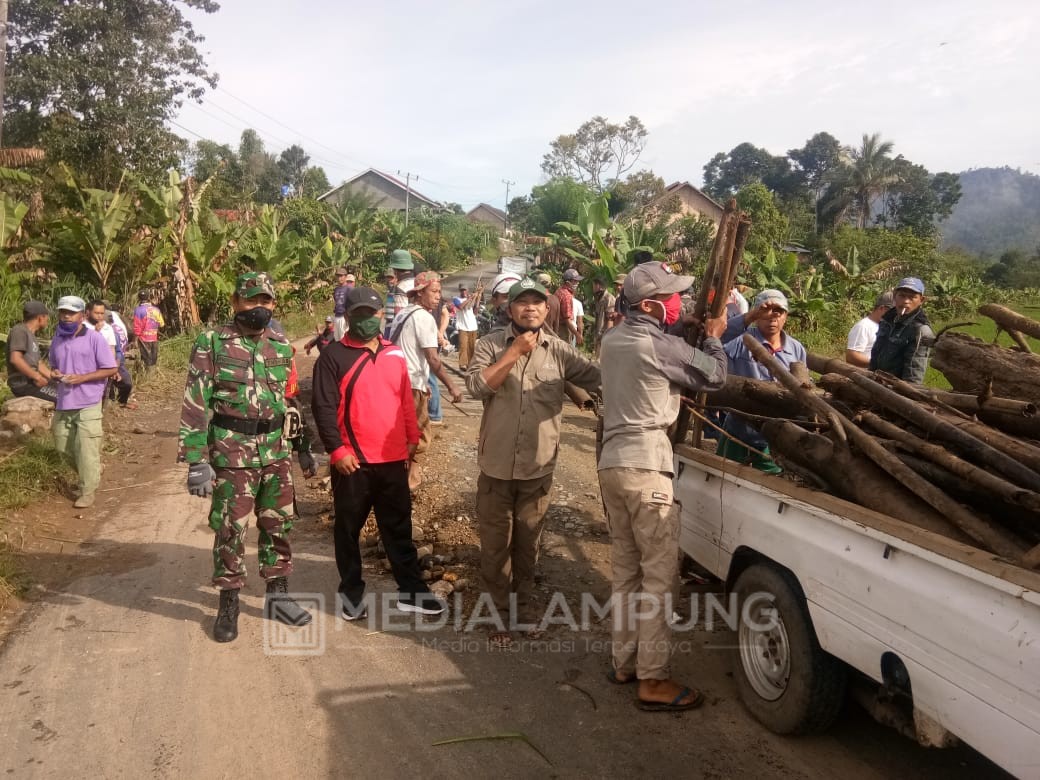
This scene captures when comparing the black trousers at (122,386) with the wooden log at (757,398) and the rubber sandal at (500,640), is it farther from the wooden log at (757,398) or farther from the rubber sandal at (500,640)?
the wooden log at (757,398)

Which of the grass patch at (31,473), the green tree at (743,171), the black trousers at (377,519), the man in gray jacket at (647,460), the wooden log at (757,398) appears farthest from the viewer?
the green tree at (743,171)

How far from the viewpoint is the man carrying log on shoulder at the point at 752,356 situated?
4.52m

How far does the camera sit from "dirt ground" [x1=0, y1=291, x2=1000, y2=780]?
300 cm

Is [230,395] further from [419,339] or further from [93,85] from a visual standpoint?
[93,85]

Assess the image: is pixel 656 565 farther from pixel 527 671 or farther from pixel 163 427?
pixel 163 427

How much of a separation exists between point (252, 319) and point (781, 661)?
10.2 feet

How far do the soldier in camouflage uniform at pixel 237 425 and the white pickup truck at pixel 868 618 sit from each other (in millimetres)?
2332

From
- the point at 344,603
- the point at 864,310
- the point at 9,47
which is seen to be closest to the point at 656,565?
the point at 344,603

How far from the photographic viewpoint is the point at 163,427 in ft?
30.3

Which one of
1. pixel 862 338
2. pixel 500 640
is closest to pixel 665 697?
pixel 500 640

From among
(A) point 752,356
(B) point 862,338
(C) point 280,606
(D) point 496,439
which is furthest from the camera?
(B) point 862,338

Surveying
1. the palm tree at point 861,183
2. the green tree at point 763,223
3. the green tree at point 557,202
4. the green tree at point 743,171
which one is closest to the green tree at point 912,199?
the palm tree at point 861,183

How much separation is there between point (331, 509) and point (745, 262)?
13729 mm

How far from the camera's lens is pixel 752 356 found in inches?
177
